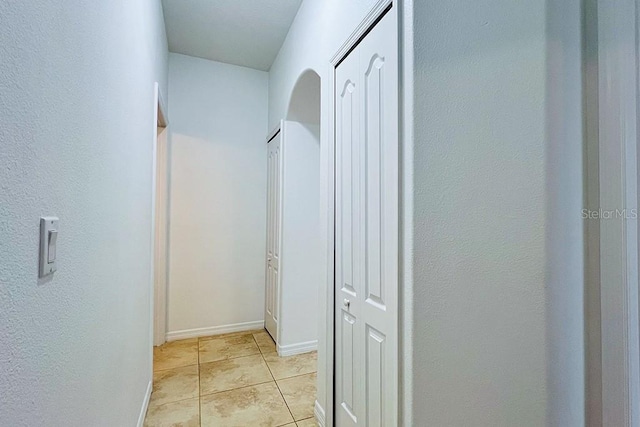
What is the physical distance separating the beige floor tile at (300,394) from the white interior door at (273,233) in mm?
592

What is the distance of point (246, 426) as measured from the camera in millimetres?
Answer: 1786

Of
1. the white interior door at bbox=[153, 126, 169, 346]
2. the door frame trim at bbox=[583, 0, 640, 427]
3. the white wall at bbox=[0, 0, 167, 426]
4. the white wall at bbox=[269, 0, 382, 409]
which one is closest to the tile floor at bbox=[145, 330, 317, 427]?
the white interior door at bbox=[153, 126, 169, 346]

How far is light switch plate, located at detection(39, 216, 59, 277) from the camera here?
67 cm

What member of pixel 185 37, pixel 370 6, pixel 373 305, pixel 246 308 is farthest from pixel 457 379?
pixel 185 37

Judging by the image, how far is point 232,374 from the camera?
236 cm

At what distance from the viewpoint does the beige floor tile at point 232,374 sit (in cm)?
221

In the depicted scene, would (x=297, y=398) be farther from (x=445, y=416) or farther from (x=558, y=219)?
(x=558, y=219)

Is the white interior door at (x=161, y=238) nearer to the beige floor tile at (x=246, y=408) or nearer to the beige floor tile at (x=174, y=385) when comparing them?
the beige floor tile at (x=174, y=385)

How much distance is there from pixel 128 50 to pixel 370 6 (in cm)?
109

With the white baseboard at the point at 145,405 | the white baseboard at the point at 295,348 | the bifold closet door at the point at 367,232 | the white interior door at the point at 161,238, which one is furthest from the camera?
the white interior door at the point at 161,238

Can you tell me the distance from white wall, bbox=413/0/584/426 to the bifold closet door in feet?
0.46

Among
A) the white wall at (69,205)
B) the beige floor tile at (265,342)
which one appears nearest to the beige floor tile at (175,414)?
the white wall at (69,205)

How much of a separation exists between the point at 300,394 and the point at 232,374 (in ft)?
1.97

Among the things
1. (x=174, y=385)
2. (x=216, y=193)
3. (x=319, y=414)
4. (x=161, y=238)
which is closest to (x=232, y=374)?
(x=174, y=385)
